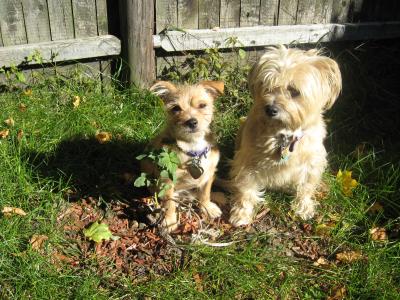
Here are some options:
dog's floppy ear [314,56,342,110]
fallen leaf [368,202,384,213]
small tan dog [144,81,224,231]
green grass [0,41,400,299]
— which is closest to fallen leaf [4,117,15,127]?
green grass [0,41,400,299]

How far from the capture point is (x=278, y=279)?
9.86 feet

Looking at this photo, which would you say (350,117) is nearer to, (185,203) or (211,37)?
(211,37)

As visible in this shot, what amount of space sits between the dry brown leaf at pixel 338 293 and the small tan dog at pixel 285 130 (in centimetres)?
73

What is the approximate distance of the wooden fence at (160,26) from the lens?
14.6 feet

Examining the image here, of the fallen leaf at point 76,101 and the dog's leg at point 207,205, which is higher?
the fallen leaf at point 76,101

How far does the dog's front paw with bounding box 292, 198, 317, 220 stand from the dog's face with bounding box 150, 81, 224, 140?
3.38ft

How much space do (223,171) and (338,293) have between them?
1.60 m

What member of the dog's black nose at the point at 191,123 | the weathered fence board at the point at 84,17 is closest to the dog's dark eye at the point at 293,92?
→ the dog's black nose at the point at 191,123

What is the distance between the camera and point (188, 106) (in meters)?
3.16

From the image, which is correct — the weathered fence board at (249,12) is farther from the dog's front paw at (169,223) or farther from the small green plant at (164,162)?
the dog's front paw at (169,223)

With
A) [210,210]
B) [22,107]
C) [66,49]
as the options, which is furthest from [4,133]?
[210,210]

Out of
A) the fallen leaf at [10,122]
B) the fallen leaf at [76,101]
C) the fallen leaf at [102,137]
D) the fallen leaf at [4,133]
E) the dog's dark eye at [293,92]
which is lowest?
the fallen leaf at [102,137]

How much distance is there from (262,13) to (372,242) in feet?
9.41

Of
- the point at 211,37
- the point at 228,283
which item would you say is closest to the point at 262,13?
the point at 211,37
